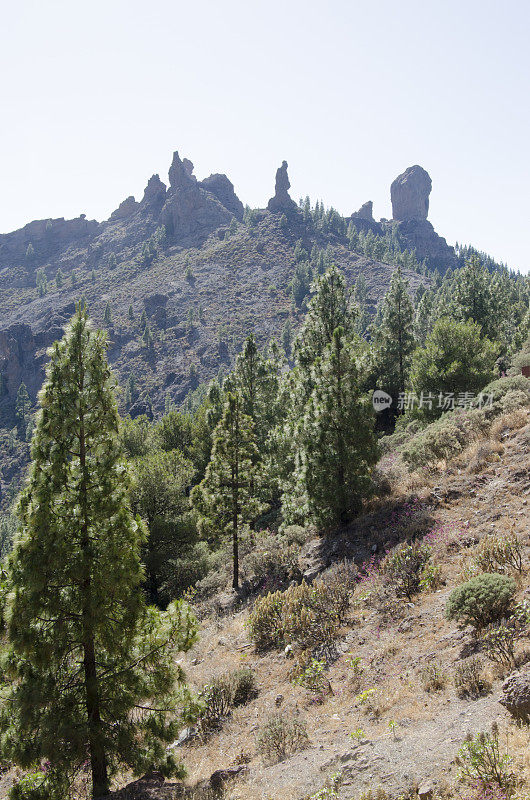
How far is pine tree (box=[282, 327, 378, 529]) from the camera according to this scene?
14617 millimetres

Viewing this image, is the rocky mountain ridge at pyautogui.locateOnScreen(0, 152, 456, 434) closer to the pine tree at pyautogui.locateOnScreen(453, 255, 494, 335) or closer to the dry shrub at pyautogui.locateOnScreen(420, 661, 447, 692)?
the pine tree at pyautogui.locateOnScreen(453, 255, 494, 335)

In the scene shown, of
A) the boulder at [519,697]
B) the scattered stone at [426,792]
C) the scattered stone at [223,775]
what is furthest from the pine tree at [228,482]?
the scattered stone at [426,792]

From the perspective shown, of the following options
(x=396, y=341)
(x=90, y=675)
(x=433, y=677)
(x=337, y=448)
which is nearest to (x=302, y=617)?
(x=433, y=677)

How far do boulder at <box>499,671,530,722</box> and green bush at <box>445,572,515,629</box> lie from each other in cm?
208

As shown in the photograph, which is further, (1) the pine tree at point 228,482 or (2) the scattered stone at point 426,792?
(1) the pine tree at point 228,482

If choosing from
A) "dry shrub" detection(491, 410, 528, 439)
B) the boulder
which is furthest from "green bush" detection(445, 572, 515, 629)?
"dry shrub" detection(491, 410, 528, 439)

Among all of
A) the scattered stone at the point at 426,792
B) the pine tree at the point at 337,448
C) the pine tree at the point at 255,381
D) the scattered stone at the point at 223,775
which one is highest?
the pine tree at the point at 255,381

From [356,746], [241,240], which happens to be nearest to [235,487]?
[356,746]

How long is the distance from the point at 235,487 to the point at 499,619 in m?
12.1

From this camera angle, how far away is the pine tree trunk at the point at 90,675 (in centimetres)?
660

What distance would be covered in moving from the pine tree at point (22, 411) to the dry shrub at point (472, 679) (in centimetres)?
13635

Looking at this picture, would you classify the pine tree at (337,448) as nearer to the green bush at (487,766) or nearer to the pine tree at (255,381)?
the green bush at (487,766)

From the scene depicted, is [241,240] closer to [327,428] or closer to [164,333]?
[164,333]

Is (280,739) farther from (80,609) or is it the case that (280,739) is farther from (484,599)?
(484,599)
